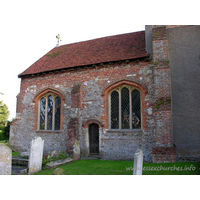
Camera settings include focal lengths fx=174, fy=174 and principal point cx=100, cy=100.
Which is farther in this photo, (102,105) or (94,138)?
(94,138)

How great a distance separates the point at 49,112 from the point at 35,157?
17.6 ft

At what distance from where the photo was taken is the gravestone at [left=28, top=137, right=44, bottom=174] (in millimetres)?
7359

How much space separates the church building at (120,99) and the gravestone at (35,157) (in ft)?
7.28

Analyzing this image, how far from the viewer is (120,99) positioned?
10.6 metres

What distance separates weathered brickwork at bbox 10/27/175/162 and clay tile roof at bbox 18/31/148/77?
0.40 m

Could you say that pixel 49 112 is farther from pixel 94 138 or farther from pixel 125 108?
pixel 125 108

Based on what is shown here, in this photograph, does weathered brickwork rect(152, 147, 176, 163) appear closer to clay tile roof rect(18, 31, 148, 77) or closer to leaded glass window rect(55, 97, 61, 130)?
clay tile roof rect(18, 31, 148, 77)

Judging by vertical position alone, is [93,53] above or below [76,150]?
above

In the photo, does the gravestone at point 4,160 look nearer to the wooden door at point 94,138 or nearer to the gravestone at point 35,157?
the gravestone at point 35,157

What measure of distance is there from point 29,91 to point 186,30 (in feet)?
37.0

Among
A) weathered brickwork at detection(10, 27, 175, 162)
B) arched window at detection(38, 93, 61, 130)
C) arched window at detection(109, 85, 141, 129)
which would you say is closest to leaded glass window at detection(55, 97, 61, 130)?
arched window at detection(38, 93, 61, 130)

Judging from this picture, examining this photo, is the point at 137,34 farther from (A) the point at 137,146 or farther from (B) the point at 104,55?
(A) the point at 137,146

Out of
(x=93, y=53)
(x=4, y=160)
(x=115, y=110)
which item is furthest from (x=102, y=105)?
(x=4, y=160)

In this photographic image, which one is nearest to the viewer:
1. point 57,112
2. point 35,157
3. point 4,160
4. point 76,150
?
point 4,160
